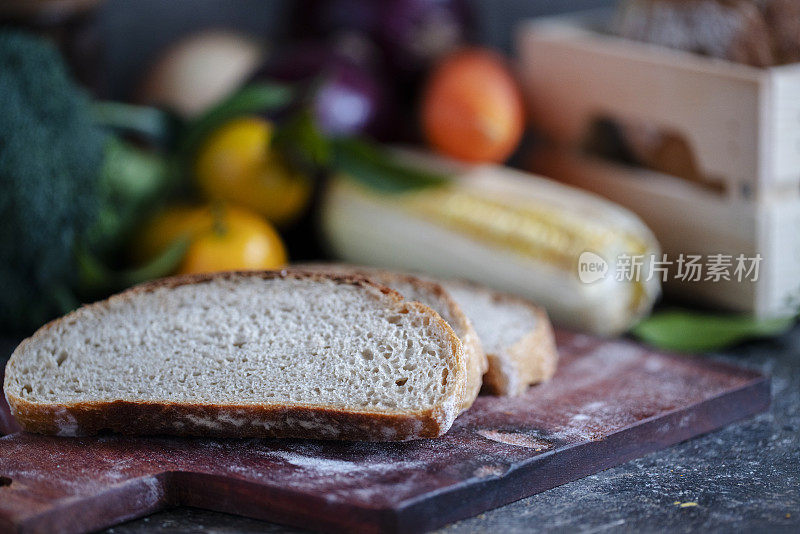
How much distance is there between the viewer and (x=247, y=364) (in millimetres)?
1354

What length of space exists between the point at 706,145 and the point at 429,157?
64cm

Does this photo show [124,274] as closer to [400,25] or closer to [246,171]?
[246,171]

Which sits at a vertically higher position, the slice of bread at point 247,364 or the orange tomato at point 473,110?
the orange tomato at point 473,110

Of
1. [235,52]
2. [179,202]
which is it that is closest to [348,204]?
[179,202]

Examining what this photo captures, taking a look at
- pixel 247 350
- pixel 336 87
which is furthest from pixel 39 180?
pixel 336 87

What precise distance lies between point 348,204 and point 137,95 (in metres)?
0.74

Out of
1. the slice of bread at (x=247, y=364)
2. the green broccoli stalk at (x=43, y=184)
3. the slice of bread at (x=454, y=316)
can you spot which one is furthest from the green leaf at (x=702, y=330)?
the green broccoli stalk at (x=43, y=184)

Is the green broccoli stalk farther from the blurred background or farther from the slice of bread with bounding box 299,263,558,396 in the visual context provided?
the slice of bread with bounding box 299,263,558,396

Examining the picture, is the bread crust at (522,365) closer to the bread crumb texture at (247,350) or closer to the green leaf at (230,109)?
the bread crumb texture at (247,350)

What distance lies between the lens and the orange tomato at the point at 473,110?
210 centimetres

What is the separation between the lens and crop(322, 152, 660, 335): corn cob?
182cm

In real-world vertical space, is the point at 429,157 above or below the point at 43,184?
above

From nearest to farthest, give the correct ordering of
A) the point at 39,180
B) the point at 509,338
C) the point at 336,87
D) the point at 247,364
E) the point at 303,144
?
the point at 247,364 → the point at 509,338 → the point at 39,180 → the point at 303,144 → the point at 336,87

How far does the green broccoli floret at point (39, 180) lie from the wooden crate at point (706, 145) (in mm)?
1099
